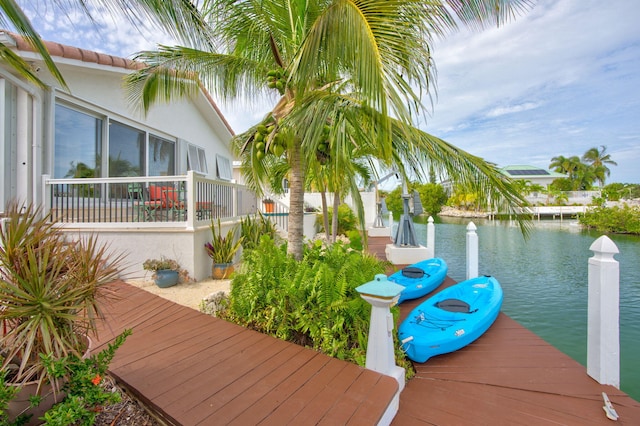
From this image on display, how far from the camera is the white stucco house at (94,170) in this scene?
18.9 feet

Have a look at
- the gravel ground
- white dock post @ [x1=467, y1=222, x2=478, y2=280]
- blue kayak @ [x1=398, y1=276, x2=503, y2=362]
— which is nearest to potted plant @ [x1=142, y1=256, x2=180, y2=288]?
the gravel ground

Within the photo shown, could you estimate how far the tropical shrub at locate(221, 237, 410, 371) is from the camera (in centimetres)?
354

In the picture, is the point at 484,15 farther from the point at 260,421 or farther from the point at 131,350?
the point at 131,350

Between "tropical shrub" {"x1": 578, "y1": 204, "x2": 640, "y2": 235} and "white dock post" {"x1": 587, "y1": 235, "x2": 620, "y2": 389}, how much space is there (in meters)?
29.4

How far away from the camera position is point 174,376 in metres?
2.87

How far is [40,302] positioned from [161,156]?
8881 millimetres

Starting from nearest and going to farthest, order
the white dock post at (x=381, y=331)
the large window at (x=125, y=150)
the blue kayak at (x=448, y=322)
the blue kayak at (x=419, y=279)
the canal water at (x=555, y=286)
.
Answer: the white dock post at (x=381, y=331), the blue kayak at (x=448, y=322), the blue kayak at (x=419, y=279), the canal water at (x=555, y=286), the large window at (x=125, y=150)

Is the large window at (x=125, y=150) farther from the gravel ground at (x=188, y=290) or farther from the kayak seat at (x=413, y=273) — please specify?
the kayak seat at (x=413, y=273)

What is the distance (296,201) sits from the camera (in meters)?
4.80

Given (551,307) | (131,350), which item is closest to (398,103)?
(131,350)

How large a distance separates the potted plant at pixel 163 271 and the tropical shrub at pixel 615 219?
32.5 metres

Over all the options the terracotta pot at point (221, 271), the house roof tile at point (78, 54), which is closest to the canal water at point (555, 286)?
the terracotta pot at point (221, 271)

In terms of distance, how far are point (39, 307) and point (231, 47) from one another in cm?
525

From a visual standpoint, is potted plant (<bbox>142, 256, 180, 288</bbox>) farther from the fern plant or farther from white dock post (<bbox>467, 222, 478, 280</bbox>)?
white dock post (<bbox>467, 222, 478, 280</bbox>)
